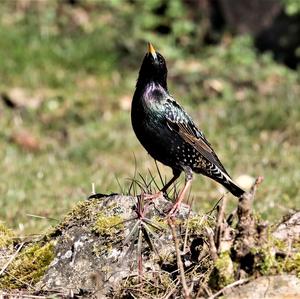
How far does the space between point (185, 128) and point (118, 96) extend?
6.35 metres

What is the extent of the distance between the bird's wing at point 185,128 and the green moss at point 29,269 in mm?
1245

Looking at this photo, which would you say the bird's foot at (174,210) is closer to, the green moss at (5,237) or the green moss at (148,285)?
the green moss at (148,285)

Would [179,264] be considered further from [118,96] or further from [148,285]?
[118,96]

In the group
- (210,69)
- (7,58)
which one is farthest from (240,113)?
(7,58)

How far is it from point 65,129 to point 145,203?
637cm

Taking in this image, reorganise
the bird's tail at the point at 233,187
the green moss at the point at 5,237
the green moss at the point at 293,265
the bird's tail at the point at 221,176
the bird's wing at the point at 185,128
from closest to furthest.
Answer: the green moss at the point at 293,265 < the green moss at the point at 5,237 < the bird's wing at the point at 185,128 < the bird's tail at the point at 221,176 < the bird's tail at the point at 233,187

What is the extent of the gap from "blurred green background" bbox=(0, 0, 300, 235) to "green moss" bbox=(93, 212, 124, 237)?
2.37 metres

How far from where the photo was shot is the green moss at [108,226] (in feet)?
13.7

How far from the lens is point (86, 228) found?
4.24m

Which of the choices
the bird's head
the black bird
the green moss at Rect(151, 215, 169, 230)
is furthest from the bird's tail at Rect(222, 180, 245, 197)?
the green moss at Rect(151, 215, 169, 230)

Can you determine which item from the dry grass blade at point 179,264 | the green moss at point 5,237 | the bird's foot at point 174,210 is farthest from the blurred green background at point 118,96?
the dry grass blade at point 179,264

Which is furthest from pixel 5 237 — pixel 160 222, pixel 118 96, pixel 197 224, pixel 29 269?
pixel 118 96

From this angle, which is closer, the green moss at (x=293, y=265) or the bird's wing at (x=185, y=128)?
the green moss at (x=293, y=265)

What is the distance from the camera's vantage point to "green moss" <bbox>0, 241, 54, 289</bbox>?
4191mm
